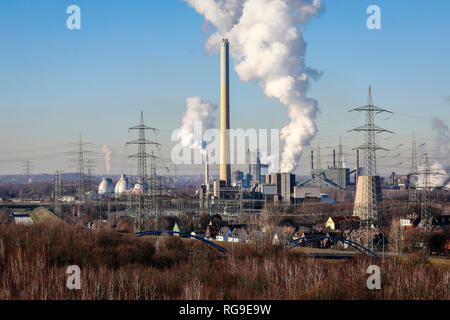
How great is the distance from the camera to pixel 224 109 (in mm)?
43375

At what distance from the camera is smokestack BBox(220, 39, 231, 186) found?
43.4 metres

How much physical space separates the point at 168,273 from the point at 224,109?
108ft

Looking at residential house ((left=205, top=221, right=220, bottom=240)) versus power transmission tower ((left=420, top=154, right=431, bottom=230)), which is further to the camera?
residential house ((left=205, top=221, right=220, bottom=240))

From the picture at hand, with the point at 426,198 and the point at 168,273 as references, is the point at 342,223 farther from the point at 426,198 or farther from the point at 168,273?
the point at 168,273

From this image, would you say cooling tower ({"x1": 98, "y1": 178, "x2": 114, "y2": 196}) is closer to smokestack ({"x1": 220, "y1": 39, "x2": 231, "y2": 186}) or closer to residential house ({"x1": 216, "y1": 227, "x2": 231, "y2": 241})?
smokestack ({"x1": 220, "y1": 39, "x2": 231, "y2": 186})

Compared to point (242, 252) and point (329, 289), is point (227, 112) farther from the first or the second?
point (329, 289)

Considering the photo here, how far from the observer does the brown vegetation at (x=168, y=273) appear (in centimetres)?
861

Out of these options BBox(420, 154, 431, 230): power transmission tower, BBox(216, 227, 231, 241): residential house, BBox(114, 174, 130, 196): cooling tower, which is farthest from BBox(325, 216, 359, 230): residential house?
BBox(114, 174, 130, 196): cooling tower

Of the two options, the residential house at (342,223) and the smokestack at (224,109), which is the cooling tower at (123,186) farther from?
the residential house at (342,223)

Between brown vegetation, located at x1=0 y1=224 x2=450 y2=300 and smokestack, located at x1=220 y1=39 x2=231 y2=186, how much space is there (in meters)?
26.2

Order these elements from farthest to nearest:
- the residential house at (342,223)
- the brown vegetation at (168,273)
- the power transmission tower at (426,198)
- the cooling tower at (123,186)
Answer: the cooling tower at (123,186) < the residential house at (342,223) < the power transmission tower at (426,198) < the brown vegetation at (168,273)

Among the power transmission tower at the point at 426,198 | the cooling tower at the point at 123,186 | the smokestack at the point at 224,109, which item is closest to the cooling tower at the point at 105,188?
the cooling tower at the point at 123,186

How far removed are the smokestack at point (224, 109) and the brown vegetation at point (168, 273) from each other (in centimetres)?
2624
